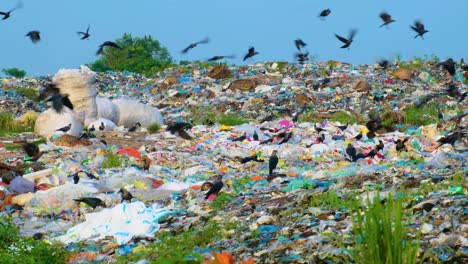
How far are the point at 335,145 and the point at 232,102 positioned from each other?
823cm

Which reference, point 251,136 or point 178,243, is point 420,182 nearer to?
point 178,243

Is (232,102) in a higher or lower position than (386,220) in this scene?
higher

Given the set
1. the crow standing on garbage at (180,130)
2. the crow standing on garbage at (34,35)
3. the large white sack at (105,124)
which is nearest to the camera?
the crow standing on garbage at (34,35)

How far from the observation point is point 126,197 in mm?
7141

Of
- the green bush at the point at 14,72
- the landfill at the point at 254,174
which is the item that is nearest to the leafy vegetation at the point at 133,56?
the green bush at the point at 14,72

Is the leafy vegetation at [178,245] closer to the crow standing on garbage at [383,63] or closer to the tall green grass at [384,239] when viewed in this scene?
the tall green grass at [384,239]

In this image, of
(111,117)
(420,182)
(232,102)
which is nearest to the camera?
(420,182)

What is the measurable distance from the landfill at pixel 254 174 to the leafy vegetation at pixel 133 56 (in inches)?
420

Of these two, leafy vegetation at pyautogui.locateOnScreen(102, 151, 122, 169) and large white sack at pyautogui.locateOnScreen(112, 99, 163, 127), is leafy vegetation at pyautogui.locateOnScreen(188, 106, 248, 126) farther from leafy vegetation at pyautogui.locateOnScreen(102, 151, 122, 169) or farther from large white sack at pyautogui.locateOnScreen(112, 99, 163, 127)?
leafy vegetation at pyautogui.locateOnScreen(102, 151, 122, 169)

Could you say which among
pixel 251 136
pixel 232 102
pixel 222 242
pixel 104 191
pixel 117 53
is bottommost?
pixel 222 242

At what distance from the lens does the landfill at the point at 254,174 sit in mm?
4766

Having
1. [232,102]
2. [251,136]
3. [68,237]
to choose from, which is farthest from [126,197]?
[232,102]

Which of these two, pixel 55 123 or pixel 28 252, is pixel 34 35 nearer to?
pixel 55 123

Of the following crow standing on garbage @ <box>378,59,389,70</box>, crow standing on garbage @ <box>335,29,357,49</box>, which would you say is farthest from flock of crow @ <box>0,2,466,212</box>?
crow standing on garbage @ <box>378,59,389,70</box>
